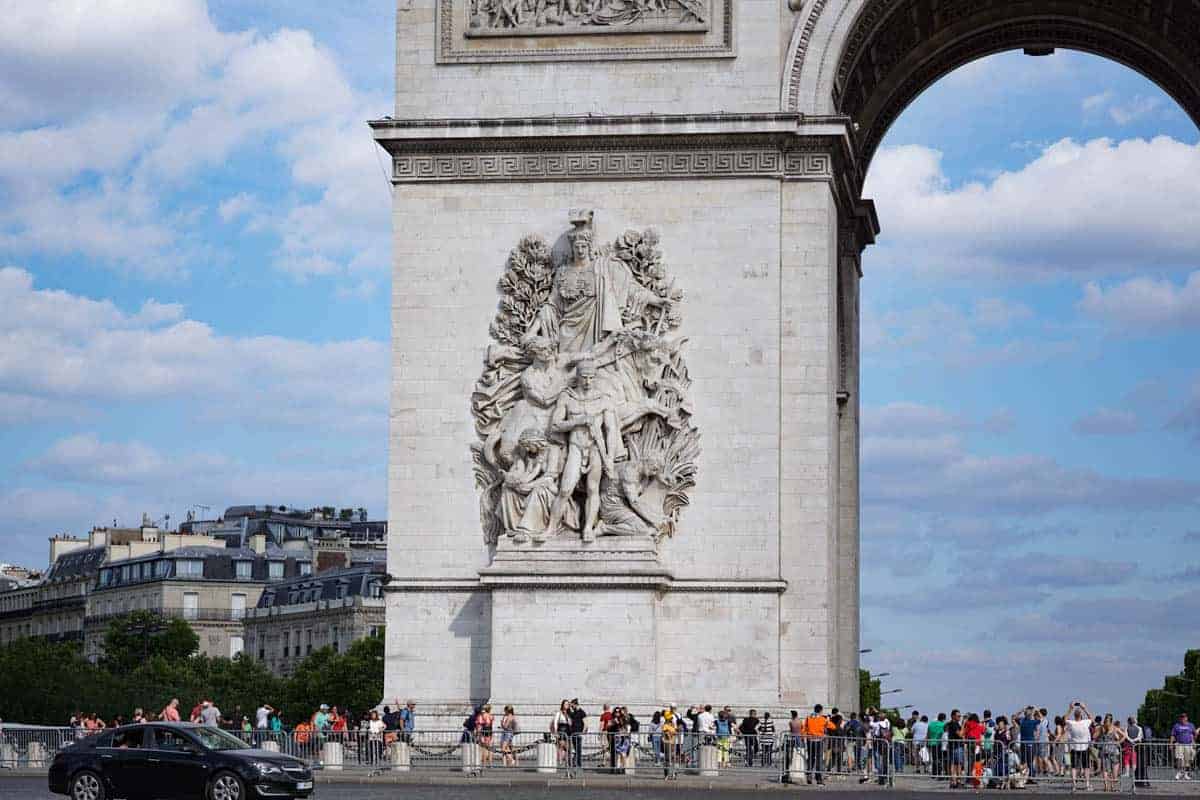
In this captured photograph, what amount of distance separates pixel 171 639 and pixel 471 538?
183 feet

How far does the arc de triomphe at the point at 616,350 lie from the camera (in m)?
37.1

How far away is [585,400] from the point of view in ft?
123

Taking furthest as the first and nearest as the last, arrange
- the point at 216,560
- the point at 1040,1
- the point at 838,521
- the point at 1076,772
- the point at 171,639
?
1. the point at 216,560
2. the point at 171,639
3. the point at 1040,1
4. the point at 838,521
5. the point at 1076,772

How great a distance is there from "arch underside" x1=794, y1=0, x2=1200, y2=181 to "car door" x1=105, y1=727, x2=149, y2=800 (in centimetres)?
1745

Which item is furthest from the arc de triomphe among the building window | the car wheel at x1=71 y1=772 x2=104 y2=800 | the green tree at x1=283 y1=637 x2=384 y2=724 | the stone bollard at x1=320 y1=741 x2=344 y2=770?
the building window

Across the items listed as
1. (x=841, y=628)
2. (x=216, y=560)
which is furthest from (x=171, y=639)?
(x=841, y=628)

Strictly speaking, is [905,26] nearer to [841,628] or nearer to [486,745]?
[841,628]

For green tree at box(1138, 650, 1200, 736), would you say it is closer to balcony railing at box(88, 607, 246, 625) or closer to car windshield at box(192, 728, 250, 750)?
balcony railing at box(88, 607, 246, 625)

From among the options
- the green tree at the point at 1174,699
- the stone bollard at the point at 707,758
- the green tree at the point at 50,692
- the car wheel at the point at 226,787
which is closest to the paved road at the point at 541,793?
the stone bollard at the point at 707,758

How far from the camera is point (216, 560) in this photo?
99.6 metres

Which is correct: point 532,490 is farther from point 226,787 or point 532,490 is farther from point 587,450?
point 226,787

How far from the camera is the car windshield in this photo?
29.3 meters

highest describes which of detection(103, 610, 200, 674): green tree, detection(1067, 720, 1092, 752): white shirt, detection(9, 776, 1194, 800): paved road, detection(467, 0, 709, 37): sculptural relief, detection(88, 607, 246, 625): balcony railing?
detection(467, 0, 709, 37): sculptural relief

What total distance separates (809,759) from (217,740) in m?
9.77
